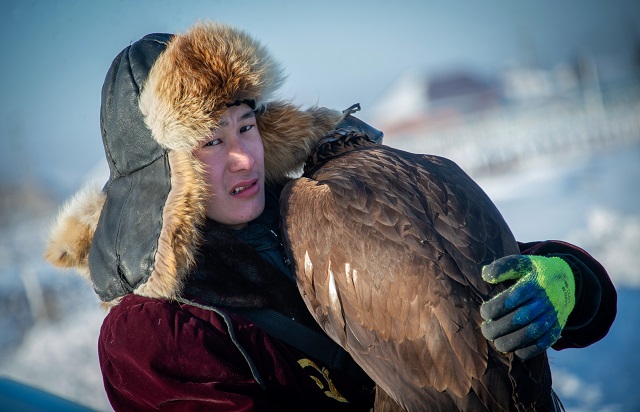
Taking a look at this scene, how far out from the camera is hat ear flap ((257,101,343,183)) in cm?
211

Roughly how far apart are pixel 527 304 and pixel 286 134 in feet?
3.28

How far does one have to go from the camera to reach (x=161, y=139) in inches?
68.8

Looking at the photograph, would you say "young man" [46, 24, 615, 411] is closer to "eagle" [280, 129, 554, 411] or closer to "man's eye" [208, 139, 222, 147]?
"man's eye" [208, 139, 222, 147]

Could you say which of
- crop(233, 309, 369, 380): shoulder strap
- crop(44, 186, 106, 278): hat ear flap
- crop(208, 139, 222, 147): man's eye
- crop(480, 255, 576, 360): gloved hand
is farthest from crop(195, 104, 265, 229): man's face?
crop(480, 255, 576, 360): gloved hand

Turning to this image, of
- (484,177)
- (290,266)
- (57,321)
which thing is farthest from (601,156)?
(290,266)

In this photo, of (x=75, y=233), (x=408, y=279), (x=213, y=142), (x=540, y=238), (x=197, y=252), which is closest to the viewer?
(x=408, y=279)

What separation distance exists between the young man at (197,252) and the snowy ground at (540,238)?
3.29 ft

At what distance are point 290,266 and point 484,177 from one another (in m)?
9.40

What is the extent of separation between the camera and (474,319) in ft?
5.00

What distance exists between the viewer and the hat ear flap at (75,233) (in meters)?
2.05

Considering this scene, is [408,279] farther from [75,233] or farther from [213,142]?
[75,233]

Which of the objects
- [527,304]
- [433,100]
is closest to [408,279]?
[527,304]

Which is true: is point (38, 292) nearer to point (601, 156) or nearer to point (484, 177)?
point (484, 177)

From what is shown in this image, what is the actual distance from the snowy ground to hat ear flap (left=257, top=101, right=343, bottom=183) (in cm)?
114
